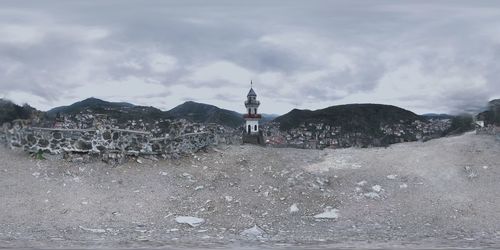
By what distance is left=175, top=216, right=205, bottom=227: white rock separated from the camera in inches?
528

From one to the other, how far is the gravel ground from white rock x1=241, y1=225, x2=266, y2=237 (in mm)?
26

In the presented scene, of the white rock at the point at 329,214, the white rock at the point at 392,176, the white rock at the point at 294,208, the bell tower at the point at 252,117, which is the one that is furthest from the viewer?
the bell tower at the point at 252,117

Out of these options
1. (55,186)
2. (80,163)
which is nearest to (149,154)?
(80,163)

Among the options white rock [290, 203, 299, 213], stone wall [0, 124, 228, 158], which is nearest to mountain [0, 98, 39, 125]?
stone wall [0, 124, 228, 158]

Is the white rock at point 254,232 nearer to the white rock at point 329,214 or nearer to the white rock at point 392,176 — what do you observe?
the white rock at point 329,214

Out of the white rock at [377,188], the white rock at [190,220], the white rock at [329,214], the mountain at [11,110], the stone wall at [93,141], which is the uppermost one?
the mountain at [11,110]

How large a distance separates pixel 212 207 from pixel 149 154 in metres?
4.34

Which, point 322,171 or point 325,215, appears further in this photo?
point 322,171

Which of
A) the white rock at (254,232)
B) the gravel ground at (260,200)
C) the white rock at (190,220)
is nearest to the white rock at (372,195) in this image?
the gravel ground at (260,200)

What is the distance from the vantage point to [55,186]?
15.2m

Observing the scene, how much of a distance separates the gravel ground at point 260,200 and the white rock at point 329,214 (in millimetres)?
28

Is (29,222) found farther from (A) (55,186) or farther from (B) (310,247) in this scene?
(B) (310,247)

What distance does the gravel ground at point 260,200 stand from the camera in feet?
40.3

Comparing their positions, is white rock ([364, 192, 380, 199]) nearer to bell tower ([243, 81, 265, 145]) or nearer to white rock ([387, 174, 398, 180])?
white rock ([387, 174, 398, 180])
